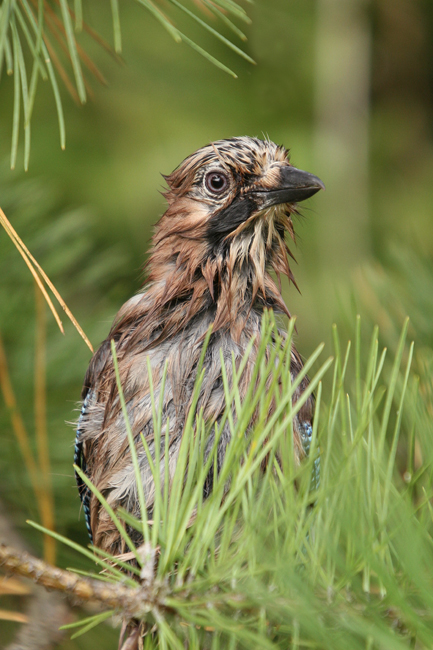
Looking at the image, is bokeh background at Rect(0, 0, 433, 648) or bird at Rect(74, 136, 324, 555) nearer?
bird at Rect(74, 136, 324, 555)

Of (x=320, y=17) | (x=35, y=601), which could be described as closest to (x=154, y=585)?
(x=35, y=601)

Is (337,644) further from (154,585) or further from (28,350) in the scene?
(28,350)

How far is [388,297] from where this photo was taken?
5.77ft

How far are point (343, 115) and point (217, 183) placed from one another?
2402 millimetres

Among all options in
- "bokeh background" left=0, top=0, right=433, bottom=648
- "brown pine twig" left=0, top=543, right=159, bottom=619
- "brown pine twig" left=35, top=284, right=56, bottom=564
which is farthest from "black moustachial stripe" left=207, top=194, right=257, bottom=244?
"bokeh background" left=0, top=0, right=433, bottom=648

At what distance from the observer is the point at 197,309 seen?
5.64 feet

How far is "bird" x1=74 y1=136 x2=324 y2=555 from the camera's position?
1.63 m

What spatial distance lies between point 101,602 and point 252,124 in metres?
3.57

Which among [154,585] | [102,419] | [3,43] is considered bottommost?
[102,419]

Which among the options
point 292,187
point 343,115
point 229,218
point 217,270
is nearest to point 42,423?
point 217,270

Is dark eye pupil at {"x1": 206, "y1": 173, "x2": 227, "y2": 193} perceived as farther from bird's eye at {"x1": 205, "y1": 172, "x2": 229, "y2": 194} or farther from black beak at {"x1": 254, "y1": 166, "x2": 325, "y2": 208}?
black beak at {"x1": 254, "y1": 166, "x2": 325, "y2": 208}

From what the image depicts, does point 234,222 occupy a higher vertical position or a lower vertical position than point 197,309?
higher

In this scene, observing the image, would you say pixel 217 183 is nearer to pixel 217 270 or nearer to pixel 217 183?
pixel 217 183

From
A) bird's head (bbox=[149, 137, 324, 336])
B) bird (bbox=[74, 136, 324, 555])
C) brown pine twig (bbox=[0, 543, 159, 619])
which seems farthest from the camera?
→ bird's head (bbox=[149, 137, 324, 336])
